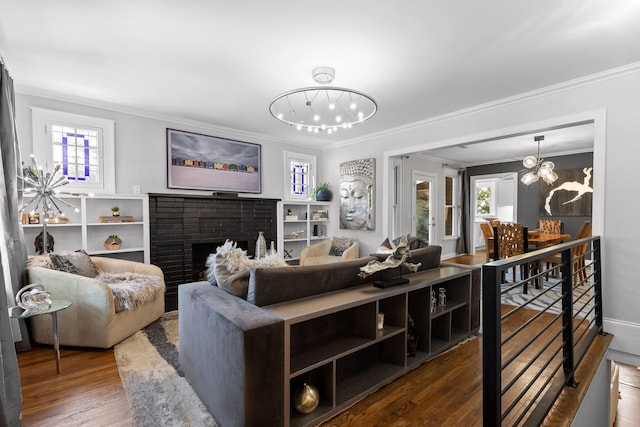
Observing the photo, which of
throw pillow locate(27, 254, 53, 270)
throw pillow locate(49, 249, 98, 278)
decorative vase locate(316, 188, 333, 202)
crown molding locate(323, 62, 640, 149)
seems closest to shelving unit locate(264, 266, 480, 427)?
crown molding locate(323, 62, 640, 149)

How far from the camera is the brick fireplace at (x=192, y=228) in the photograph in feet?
13.4

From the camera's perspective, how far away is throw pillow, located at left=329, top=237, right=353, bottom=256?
540cm

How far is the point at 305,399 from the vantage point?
178 cm

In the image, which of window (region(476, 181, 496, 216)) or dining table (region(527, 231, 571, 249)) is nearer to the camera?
dining table (region(527, 231, 571, 249))

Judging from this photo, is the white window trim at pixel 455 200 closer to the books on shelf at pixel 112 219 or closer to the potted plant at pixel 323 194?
the potted plant at pixel 323 194

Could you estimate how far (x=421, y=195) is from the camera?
686 centimetres

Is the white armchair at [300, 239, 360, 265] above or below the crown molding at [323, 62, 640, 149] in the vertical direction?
below

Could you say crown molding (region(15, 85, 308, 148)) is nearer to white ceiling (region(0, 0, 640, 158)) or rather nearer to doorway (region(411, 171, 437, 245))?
white ceiling (region(0, 0, 640, 158))

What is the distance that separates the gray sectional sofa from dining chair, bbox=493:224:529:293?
3212 mm

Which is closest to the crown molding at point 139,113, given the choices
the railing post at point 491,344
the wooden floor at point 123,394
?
the wooden floor at point 123,394

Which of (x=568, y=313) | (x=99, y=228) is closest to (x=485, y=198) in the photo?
(x=568, y=313)

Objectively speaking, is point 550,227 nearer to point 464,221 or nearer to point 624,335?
point 464,221

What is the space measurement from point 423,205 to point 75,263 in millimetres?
6148

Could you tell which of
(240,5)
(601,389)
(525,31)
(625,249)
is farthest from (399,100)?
(601,389)
